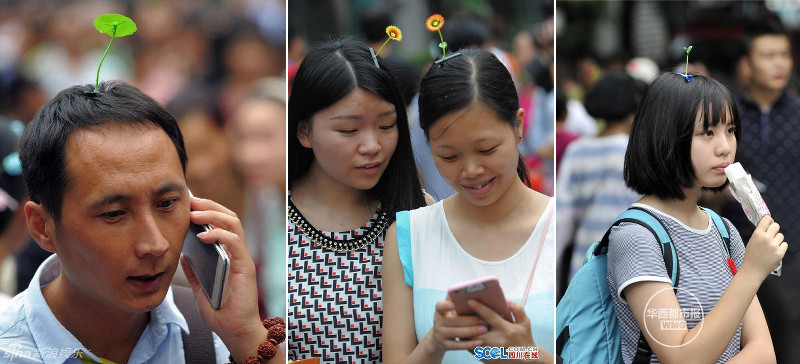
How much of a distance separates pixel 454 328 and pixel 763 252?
0.74m

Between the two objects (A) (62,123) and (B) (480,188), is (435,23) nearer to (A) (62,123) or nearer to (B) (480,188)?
(B) (480,188)

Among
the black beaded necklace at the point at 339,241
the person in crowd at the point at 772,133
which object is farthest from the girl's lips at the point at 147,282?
the person in crowd at the point at 772,133

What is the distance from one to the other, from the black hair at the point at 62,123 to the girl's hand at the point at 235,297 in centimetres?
26

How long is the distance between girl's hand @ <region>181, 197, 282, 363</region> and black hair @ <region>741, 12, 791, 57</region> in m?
3.05

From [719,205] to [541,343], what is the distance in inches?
92.3

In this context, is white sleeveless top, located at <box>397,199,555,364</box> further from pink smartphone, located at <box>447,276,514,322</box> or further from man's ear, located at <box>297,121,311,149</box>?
man's ear, located at <box>297,121,311,149</box>

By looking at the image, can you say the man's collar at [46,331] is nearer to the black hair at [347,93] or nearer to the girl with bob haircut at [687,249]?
the black hair at [347,93]

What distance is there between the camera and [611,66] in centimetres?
896

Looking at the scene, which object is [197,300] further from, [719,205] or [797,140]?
[797,140]

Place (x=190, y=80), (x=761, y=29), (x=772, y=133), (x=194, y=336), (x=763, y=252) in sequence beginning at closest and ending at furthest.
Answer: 1. (x=763, y=252)
2. (x=194, y=336)
3. (x=190, y=80)
4. (x=772, y=133)
5. (x=761, y=29)

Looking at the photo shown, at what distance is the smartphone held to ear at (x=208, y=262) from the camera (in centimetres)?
225

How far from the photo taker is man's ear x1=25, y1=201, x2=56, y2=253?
217 centimetres

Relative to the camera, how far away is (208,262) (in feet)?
7.52

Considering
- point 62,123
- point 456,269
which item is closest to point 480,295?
point 456,269
